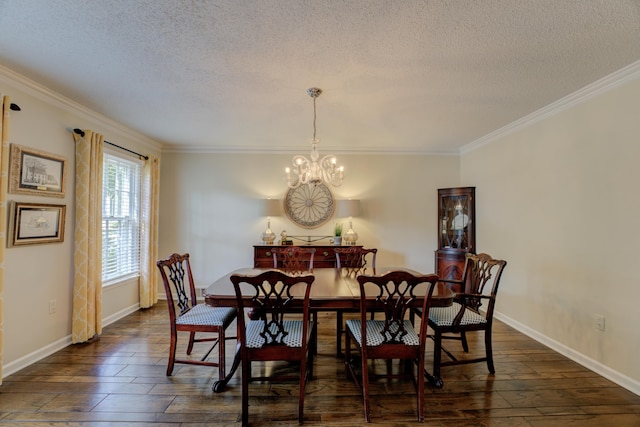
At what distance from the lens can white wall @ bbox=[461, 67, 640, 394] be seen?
2264 millimetres

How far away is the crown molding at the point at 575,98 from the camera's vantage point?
2252mm

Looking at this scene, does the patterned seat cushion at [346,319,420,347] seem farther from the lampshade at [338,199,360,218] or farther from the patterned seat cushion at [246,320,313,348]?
the lampshade at [338,199,360,218]

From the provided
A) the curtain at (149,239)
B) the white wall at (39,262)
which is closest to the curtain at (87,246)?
the white wall at (39,262)

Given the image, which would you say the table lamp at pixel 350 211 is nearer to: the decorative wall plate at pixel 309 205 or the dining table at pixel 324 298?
the decorative wall plate at pixel 309 205

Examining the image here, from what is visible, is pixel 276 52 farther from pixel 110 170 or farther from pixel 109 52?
pixel 110 170

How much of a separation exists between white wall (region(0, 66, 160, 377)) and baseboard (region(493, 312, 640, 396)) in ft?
15.7

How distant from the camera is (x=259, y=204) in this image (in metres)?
4.49

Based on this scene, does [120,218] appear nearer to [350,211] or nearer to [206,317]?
[206,317]

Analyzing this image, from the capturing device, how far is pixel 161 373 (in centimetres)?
239

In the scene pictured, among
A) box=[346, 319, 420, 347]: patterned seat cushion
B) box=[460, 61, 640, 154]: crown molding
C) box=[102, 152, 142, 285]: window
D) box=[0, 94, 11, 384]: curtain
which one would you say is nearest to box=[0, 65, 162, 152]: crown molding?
box=[0, 94, 11, 384]: curtain

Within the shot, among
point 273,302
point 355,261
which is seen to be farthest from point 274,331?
point 355,261

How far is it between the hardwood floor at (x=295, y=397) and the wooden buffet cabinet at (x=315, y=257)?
1.65 metres

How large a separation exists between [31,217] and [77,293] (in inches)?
34.4

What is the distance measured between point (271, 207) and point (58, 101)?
2628 millimetres
